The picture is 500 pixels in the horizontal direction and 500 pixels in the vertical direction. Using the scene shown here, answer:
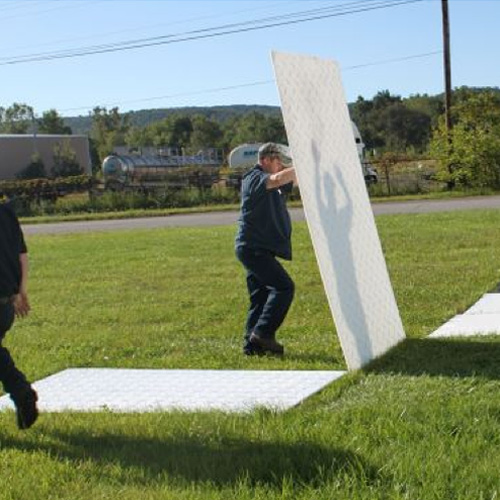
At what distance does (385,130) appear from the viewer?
104375mm

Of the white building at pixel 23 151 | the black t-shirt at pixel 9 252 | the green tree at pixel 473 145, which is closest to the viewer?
the black t-shirt at pixel 9 252

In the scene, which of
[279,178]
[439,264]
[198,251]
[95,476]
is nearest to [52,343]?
[279,178]

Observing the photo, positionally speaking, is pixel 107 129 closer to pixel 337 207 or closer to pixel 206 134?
pixel 206 134

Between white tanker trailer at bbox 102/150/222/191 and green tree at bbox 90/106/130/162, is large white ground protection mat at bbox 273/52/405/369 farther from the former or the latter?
green tree at bbox 90/106/130/162

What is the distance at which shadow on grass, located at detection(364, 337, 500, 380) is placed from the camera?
6.23 m

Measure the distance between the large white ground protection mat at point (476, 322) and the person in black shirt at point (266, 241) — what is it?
54.9 inches

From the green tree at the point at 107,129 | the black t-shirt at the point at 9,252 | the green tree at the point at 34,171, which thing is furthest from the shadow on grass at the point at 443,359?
the green tree at the point at 107,129

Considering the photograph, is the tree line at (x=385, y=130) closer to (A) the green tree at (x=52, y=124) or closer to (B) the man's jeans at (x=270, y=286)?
(A) the green tree at (x=52, y=124)

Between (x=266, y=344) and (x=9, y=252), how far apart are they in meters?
2.61

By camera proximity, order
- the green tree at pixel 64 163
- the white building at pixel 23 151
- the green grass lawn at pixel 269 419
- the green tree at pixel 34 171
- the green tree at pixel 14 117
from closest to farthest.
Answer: the green grass lawn at pixel 269 419, the green tree at pixel 34 171, the green tree at pixel 64 163, the white building at pixel 23 151, the green tree at pixel 14 117

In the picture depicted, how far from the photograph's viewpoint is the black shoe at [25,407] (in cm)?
538

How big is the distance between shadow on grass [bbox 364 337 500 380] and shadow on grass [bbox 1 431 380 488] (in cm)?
180

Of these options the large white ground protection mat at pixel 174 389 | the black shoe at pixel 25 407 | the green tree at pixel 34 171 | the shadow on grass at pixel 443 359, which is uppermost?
the green tree at pixel 34 171

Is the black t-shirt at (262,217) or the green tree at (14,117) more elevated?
the green tree at (14,117)
